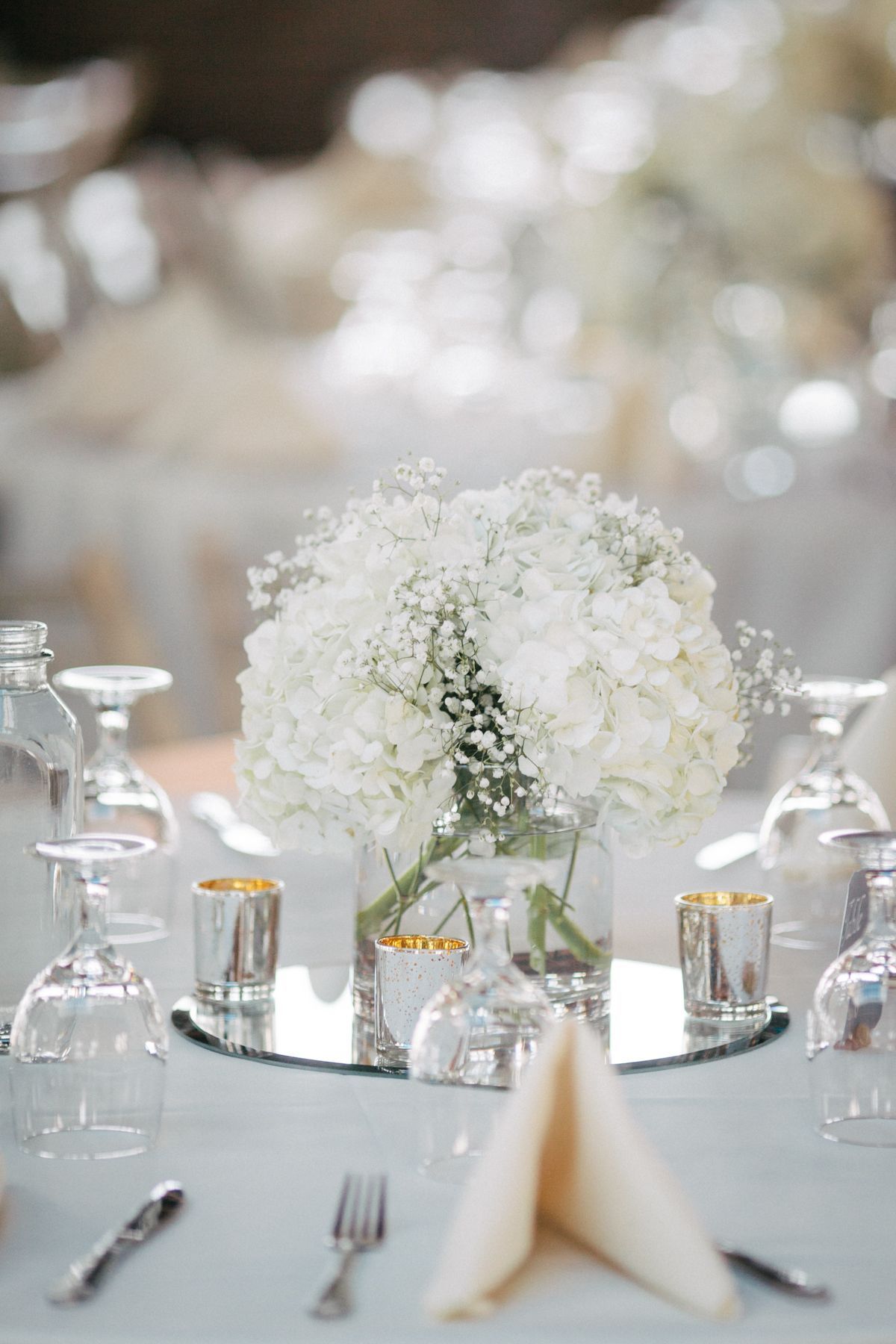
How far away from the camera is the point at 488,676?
101cm

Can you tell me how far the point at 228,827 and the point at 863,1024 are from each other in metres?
0.94

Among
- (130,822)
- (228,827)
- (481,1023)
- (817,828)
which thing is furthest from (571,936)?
(228,827)

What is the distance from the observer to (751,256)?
4.11m

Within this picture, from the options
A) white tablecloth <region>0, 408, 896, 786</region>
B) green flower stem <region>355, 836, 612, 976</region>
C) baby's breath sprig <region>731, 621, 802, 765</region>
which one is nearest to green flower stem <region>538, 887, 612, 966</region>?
green flower stem <region>355, 836, 612, 976</region>

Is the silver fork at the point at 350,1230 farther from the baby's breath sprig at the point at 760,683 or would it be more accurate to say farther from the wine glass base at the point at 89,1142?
the baby's breath sprig at the point at 760,683

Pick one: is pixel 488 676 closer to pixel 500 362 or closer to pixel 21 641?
pixel 21 641

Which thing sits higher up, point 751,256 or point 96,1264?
point 751,256

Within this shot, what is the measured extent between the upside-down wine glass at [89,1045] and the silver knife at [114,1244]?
0.06 metres

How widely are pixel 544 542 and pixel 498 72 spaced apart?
22.7 feet

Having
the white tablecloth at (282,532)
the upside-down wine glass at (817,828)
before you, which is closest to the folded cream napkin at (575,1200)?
the upside-down wine glass at (817,828)

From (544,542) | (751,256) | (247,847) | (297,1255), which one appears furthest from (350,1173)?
(751,256)

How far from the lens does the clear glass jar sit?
1.04m

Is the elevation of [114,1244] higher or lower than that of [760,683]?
lower

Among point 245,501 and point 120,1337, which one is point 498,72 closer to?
point 245,501
